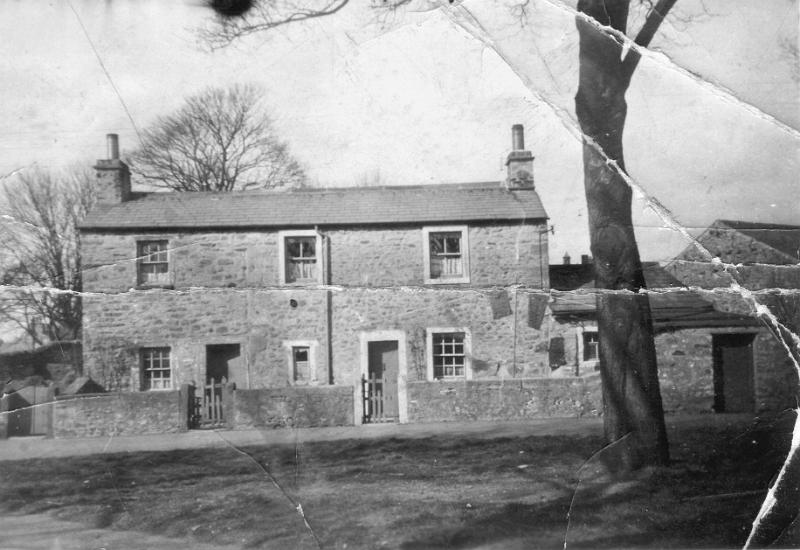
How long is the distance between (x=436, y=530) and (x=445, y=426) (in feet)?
1.37

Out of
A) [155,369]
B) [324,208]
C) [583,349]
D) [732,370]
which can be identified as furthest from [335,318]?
[732,370]

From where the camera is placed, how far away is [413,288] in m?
2.57

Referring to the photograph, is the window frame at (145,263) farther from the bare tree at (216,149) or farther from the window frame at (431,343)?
the window frame at (431,343)

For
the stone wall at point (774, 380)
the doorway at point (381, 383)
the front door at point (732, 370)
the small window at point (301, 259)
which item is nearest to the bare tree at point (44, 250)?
the small window at point (301, 259)

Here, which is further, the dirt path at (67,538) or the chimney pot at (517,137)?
the chimney pot at (517,137)

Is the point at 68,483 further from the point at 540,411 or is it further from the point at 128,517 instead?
the point at 540,411

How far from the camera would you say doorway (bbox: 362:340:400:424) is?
253 centimetres

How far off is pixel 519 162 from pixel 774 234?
3.87 ft

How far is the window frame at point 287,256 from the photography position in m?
2.55

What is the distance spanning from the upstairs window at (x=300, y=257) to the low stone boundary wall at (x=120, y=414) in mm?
659

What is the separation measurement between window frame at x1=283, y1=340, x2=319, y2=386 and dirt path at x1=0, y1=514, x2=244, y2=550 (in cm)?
70

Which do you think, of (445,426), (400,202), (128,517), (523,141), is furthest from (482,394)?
(128,517)

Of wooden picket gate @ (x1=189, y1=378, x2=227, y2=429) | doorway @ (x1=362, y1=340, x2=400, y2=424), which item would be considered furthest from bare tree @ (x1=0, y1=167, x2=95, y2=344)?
doorway @ (x1=362, y1=340, x2=400, y2=424)

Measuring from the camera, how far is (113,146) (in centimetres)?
265
